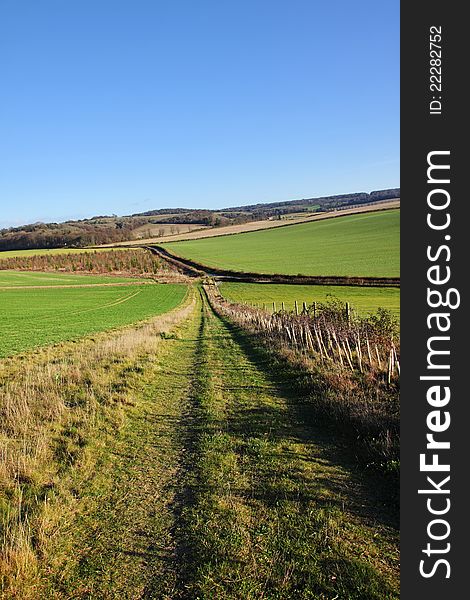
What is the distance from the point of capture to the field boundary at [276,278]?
47.9 meters

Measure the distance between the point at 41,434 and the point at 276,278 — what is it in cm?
5089

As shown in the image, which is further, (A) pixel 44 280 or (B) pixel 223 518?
(A) pixel 44 280

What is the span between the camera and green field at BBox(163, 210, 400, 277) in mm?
59562

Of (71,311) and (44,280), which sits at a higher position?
(44,280)

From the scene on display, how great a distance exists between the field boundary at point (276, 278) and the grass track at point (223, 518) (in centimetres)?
4143

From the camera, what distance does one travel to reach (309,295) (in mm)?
43781

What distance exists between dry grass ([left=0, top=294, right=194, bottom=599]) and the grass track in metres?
0.30

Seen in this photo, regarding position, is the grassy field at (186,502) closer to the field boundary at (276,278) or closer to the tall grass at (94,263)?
the field boundary at (276,278)

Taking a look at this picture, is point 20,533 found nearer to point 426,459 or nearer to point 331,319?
point 426,459

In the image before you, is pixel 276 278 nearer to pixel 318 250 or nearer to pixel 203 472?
pixel 318 250

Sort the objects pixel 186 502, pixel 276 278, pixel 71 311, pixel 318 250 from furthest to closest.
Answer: pixel 318 250 → pixel 276 278 → pixel 71 311 → pixel 186 502

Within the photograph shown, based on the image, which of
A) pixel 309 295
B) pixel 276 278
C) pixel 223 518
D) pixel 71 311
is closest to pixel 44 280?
pixel 71 311

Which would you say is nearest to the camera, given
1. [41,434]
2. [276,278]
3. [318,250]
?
[41,434]

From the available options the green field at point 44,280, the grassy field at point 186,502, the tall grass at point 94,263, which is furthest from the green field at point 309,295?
the tall grass at point 94,263
